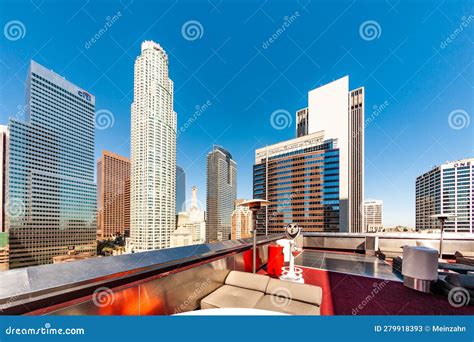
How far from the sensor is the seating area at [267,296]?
88.0 inches

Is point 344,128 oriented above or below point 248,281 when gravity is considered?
above

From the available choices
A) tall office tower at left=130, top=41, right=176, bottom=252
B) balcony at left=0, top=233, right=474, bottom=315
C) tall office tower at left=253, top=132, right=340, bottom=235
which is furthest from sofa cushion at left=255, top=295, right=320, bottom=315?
tall office tower at left=253, top=132, right=340, bottom=235

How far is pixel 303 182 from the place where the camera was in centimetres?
6309

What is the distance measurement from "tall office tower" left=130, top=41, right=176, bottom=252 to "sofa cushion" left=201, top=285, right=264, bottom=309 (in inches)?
782

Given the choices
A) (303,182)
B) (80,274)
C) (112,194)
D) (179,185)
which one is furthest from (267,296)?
(303,182)

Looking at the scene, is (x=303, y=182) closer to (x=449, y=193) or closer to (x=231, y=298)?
(x=449, y=193)

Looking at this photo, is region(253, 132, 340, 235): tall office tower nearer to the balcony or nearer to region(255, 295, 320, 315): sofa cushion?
the balcony

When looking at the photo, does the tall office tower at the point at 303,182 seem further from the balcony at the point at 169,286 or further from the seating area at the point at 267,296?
the seating area at the point at 267,296

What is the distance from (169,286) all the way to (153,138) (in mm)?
22407

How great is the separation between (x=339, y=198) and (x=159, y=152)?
56.1 metres

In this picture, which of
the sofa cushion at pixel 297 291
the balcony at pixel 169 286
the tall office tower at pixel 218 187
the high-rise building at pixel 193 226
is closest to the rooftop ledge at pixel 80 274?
the balcony at pixel 169 286

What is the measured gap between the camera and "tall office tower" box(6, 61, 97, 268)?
85.9ft

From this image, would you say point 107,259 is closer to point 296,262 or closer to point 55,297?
point 55,297

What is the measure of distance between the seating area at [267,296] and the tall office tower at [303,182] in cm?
5700
